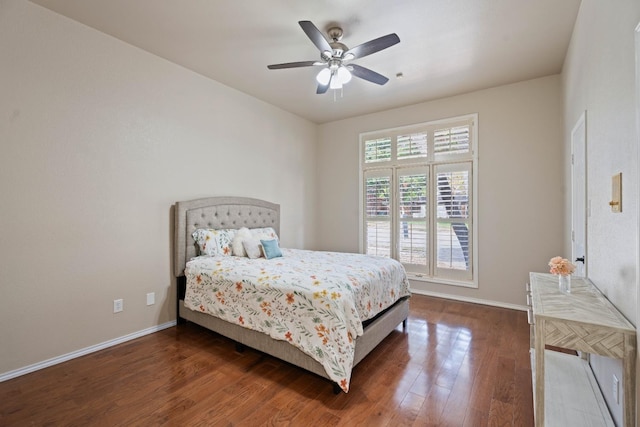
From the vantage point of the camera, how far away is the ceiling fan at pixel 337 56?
88.2 inches

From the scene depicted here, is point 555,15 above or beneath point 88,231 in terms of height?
above

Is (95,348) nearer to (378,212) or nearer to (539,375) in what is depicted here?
(539,375)

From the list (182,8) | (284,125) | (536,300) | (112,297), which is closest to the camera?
(536,300)

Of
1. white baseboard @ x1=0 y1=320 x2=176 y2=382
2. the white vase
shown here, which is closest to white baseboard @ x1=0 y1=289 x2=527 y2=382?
white baseboard @ x1=0 y1=320 x2=176 y2=382

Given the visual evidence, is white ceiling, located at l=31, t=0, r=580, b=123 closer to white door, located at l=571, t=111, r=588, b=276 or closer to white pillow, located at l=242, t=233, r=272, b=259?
white door, located at l=571, t=111, r=588, b=276

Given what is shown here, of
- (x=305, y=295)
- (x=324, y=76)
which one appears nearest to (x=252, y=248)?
(x=305, y=295)

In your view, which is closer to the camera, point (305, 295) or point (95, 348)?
point (305, 295)

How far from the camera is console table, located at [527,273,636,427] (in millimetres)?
1265

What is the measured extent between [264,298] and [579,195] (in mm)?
A: 2874

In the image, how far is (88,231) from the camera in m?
2.63

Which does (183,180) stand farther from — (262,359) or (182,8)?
(262,359)

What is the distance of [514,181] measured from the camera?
12.3ft

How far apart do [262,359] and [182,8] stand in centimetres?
305

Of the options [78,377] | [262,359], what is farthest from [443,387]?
[78,377]
